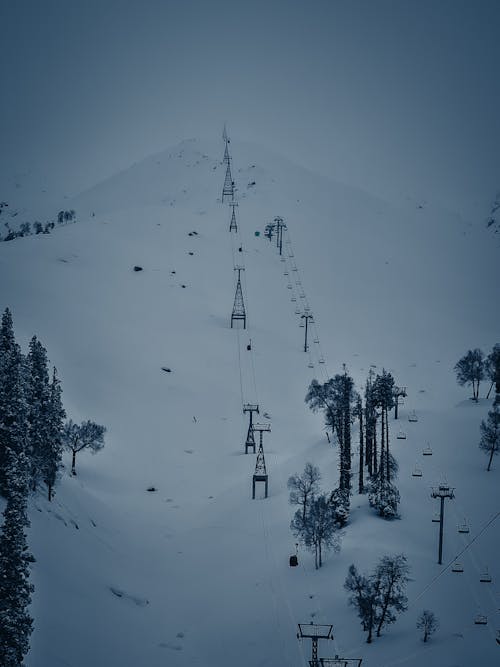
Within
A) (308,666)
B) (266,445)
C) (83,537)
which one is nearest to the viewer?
(308,666)

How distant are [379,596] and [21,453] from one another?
25.3 m

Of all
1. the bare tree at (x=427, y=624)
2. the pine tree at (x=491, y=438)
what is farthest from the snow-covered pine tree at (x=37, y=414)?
the pine tree at (x=491, y=438)

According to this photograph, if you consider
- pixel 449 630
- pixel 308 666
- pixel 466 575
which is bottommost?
pixel 308 666

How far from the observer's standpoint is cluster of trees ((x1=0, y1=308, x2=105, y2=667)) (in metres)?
25.1

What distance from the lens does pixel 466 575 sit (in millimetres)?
41594

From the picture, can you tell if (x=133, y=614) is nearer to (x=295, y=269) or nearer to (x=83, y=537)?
(x=83, y=537)

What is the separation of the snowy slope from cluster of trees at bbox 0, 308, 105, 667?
4552 millimetres

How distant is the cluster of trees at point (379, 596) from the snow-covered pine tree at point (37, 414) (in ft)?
86.6

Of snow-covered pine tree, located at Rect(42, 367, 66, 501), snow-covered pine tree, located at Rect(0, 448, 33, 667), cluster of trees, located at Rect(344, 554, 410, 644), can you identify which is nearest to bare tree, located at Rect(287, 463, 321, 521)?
cluster of trees, located at Rect(344, 554, 410, 644)

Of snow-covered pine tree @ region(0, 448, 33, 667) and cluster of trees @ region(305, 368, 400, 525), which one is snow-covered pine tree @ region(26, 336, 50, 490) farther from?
cluster of trees @ region(305, 368, 400, 525)

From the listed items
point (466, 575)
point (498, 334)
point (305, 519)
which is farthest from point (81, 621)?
point (498, 334)

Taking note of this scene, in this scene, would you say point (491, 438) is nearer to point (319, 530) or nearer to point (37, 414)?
point (319, 530)

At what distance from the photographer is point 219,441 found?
76000mm

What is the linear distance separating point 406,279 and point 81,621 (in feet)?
452
